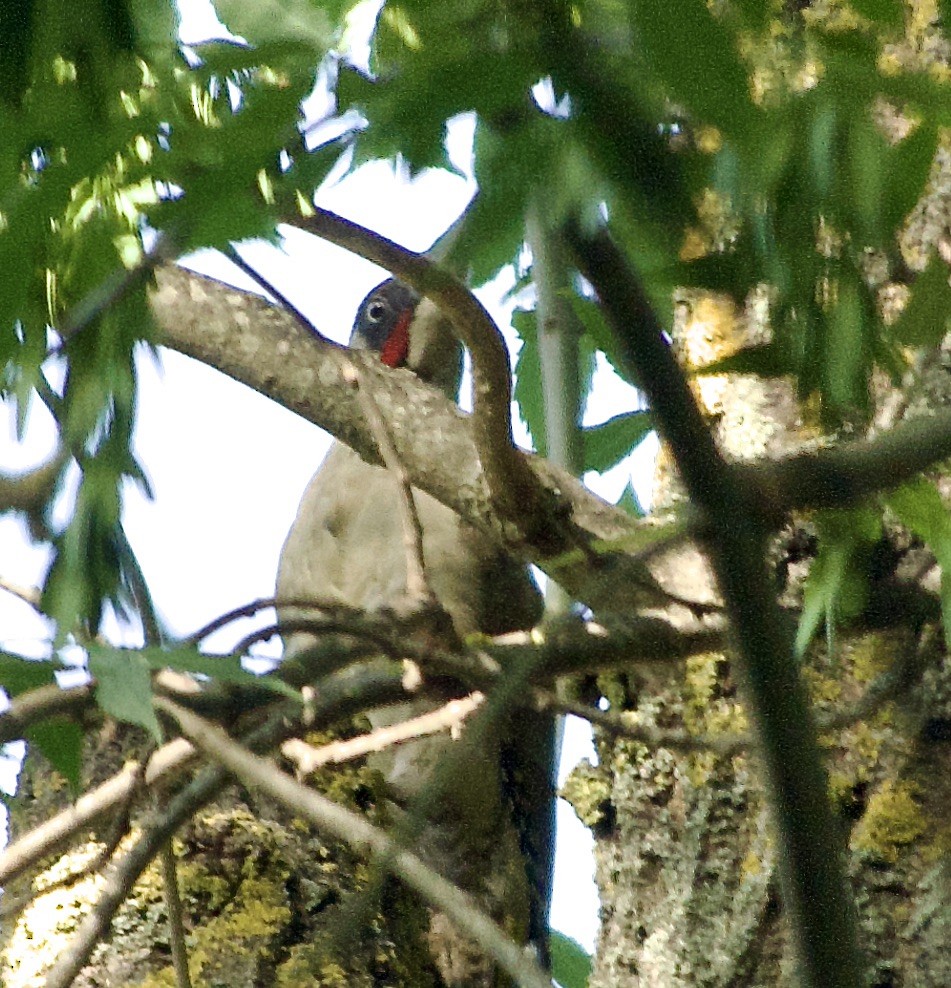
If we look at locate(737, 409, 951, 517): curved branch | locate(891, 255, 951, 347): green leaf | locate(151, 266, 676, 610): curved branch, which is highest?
locate(151, 266, 676, 610): curved branch

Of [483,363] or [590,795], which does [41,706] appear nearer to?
[483,363]

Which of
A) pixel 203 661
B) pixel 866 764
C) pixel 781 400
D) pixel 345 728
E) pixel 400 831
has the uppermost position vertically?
pixel 781 400

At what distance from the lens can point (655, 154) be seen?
561mm

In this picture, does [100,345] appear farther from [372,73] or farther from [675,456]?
[675,456]

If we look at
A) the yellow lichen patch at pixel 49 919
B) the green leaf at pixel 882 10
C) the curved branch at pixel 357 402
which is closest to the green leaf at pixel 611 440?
the curved branch at pixel 357 402

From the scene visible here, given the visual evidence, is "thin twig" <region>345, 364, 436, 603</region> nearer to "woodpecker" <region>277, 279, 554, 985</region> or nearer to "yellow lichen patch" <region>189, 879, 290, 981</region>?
"yellow lichen patch" <region>189, 879, 290, 981</region>

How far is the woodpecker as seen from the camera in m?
2.70

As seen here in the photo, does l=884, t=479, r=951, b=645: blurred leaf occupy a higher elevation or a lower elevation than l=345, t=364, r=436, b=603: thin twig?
lower

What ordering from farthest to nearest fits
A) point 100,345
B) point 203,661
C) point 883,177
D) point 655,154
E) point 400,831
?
point 203,661 → point 100,345 → point 883,177 → point 400,831 → point 655,154

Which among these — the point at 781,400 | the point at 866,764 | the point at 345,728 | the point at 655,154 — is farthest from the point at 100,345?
the point at 345,728

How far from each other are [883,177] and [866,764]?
1132mm

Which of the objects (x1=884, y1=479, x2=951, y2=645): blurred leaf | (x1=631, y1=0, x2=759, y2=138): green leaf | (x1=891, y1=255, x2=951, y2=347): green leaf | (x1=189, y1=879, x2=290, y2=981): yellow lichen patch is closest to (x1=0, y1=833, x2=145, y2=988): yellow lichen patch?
(x1=189, y1=879, x2=290, y2=981): yellow lichen patch

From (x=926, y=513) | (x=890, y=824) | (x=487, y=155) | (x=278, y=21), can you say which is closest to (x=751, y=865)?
(x=890, y=824)

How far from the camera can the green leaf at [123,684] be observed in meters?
Result: 1.04
